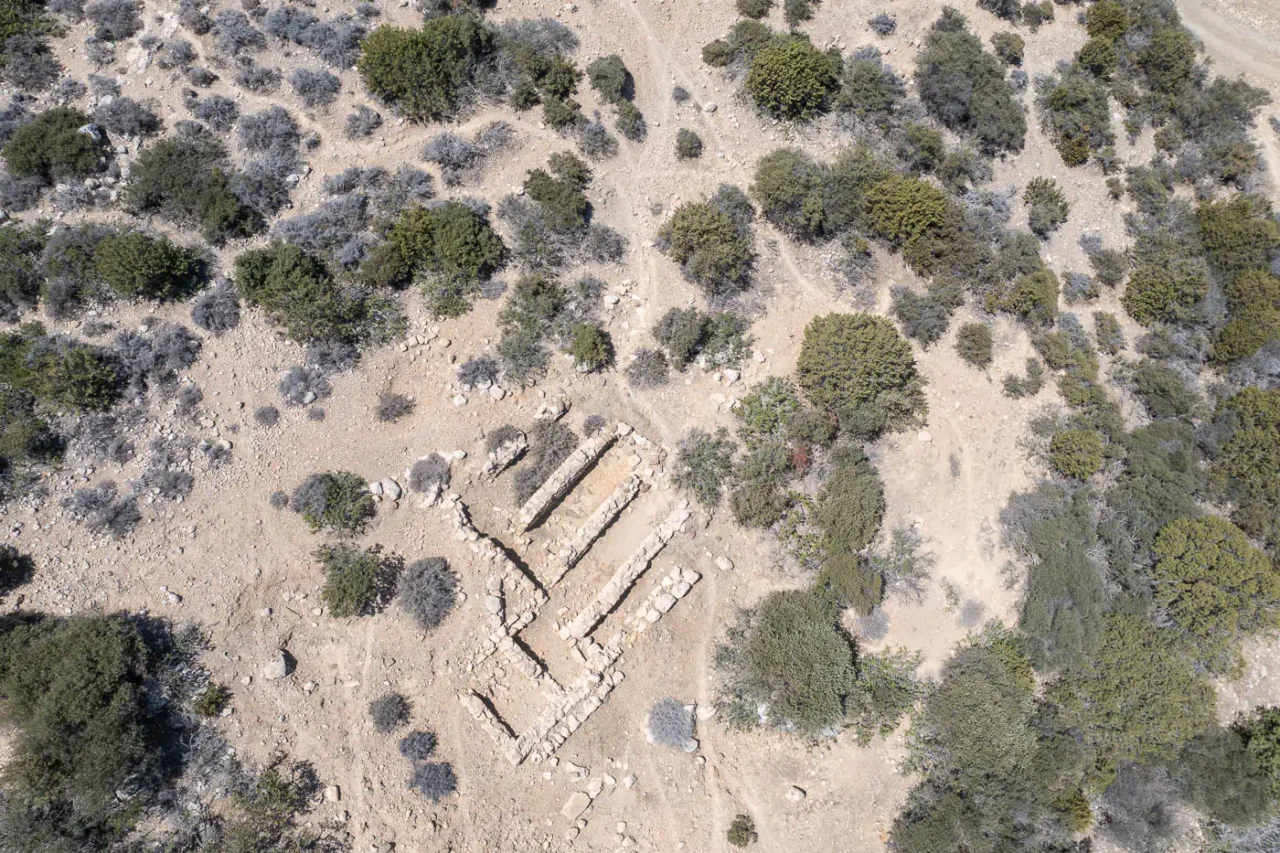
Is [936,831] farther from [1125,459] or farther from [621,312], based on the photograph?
[621,312]

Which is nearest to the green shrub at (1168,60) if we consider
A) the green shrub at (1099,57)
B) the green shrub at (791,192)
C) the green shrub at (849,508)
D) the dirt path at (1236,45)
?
the green shrub at (1099,57)

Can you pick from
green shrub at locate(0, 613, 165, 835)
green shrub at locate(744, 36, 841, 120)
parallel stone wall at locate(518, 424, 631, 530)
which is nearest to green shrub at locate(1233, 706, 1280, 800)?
parallel stone wall at locate(518, 424, 631, 530)

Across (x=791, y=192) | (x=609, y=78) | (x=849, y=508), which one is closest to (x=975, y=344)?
(x=849, y=508)

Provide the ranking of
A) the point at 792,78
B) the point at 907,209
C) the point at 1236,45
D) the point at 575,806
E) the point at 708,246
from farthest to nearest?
the point at 1236,45, the point at 792,78, the point at 907,209, the point at 708,246, the point at 575,806

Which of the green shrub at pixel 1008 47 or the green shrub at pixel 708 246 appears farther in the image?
the green shrub at pixel 1008 47

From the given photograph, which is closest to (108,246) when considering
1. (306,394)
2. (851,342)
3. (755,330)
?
(306,394)

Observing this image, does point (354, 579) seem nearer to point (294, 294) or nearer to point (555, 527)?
point (555, 527)

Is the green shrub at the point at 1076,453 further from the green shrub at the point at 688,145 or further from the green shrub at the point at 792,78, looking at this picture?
the green shrub at the point at 688,145
